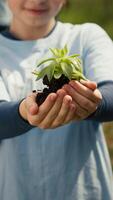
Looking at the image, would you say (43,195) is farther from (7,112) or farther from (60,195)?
(7,112)

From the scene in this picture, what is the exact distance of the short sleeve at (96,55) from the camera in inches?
74.9

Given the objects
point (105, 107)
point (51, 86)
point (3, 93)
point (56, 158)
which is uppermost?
point (51, 86)

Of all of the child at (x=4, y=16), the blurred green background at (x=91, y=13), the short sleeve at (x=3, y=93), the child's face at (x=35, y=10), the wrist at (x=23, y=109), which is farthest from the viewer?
the blurred green background at (x=91, y=13)

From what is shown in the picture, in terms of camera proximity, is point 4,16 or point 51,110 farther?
point 4,16

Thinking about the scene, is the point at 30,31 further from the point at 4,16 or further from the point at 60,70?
the point at 60,70

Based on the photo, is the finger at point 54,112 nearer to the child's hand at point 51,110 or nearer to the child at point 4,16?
the child's hand at point 51,110

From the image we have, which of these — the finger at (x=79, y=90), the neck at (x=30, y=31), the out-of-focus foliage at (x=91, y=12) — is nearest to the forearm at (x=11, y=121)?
the finger at (x=79, y=90)

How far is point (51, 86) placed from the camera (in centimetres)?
159

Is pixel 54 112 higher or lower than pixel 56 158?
higher

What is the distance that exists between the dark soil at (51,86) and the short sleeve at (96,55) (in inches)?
12.4

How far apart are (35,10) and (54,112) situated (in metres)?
0.56

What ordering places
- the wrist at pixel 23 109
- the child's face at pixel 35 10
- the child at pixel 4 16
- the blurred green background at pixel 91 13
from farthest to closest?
the blurred green background at pixel 91 13 < the child at pixel 4 16 < the child's face at pixel 35 10 < the wrist at pixel 23 109

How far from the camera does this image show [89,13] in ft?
32.7

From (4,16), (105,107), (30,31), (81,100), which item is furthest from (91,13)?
(81,100)
